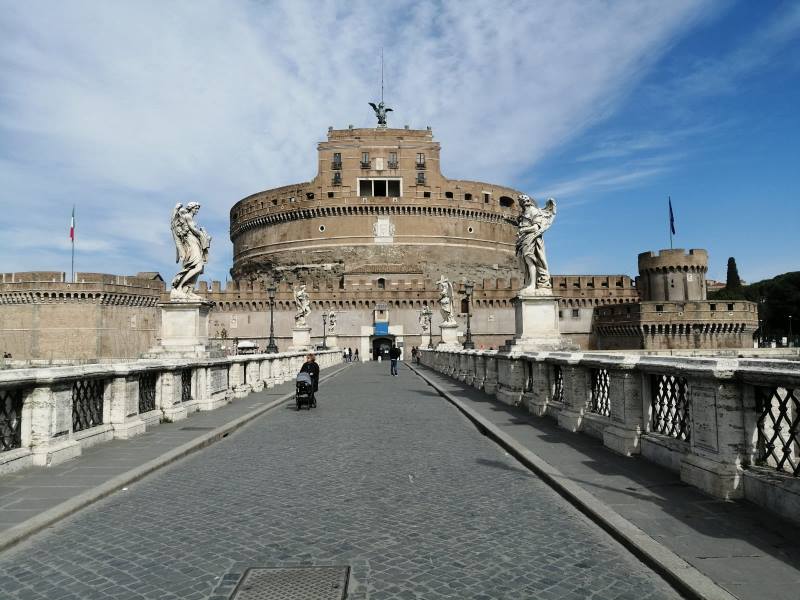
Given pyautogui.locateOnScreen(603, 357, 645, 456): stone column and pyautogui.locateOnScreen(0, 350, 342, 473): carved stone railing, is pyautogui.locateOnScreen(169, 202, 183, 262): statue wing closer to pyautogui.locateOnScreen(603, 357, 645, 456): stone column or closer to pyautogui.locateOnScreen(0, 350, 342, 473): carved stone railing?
pyautogui.locateOnScreen(0, 350, 342, 473): carved stone railing

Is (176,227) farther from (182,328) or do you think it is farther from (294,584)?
(294,584)

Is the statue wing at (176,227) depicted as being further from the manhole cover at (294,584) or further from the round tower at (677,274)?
the round tower at (677,274)

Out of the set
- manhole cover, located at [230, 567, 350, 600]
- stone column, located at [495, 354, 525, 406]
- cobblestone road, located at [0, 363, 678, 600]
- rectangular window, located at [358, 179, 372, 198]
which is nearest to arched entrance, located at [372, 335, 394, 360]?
rectangular window, located at [358, 179, 372, 198]

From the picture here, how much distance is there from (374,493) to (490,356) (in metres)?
10.3

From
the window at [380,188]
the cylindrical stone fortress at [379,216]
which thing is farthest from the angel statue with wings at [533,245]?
the window at [380,188]

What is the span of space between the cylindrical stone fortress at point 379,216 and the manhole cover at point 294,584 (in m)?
69.2

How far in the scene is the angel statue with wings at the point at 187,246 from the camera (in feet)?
42.1

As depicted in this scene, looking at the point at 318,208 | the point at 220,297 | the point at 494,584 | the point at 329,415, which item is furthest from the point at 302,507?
the point at 318,208

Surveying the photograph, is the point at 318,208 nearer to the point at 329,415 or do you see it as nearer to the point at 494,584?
the point at 329,415

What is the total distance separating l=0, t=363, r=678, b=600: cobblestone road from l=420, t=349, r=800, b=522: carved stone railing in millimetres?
1211

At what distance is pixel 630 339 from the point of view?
58938 millimetres

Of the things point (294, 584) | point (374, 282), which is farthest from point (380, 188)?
point (294, 584)

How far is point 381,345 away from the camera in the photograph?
64.9 meters

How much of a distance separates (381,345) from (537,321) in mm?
52125
